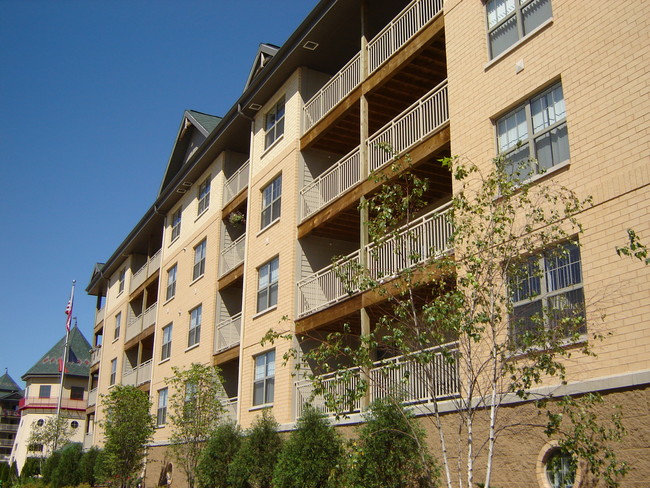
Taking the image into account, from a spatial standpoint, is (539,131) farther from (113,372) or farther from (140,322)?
(113,372)

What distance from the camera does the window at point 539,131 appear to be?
42.7 ft

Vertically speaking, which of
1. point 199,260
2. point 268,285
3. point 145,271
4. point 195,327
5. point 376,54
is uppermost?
point 376,54

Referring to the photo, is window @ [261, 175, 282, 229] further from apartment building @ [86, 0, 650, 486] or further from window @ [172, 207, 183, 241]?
window @ [172, 207, 183, 241]

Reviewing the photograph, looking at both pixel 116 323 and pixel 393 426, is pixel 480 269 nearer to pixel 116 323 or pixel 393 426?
pixel 393 426

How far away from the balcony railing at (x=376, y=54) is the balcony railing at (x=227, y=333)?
7.57 m

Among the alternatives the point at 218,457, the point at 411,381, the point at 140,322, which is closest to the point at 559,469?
the point at 411,381

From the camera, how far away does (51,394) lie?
78.9m

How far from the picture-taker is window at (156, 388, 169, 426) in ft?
104

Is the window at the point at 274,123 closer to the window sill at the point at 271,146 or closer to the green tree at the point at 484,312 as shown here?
the window sill at the point at 271,146

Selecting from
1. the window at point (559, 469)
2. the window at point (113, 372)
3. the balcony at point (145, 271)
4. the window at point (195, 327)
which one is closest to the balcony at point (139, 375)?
the window at point (113, 372)

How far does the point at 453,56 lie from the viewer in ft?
53.6

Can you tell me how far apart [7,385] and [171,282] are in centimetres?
9135

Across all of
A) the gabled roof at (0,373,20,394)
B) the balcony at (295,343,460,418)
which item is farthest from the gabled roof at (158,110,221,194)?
the gabled roof at (0,373,20,394)

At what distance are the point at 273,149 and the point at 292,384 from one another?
843cm
